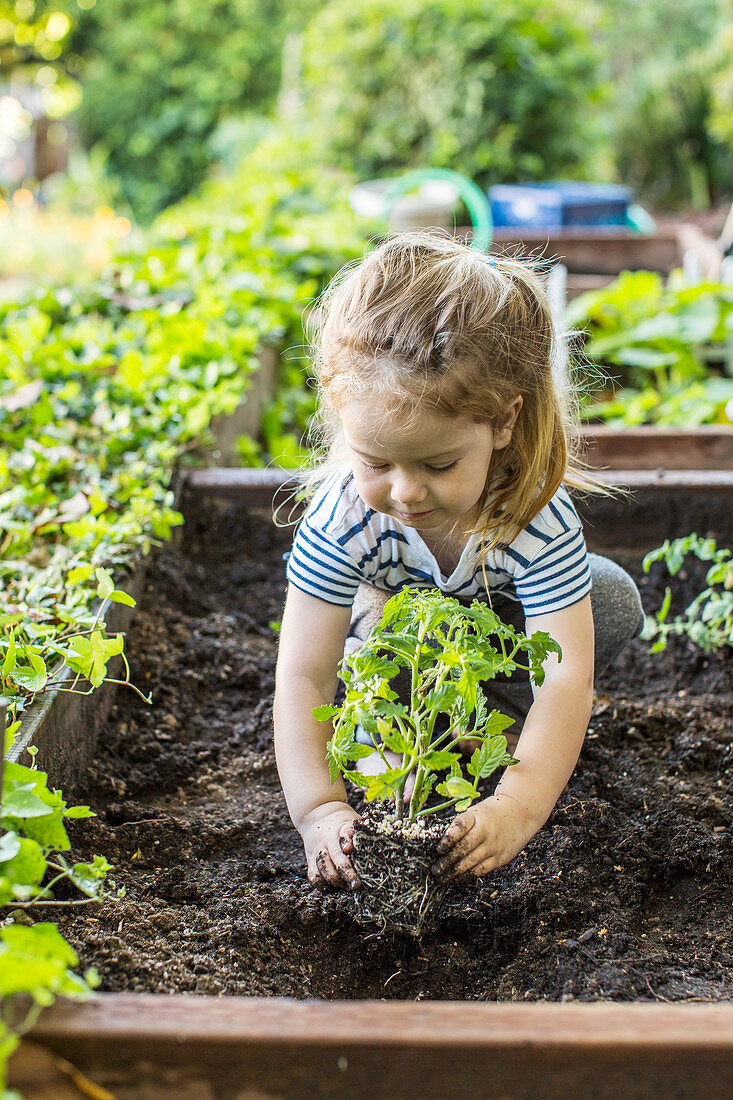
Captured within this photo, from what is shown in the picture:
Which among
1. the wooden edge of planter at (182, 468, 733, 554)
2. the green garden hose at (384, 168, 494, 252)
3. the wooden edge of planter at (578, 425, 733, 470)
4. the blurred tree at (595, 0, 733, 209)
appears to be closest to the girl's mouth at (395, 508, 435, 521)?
the wooden edge of planter at (182, 468, 733, 554)

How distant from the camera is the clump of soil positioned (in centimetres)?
132

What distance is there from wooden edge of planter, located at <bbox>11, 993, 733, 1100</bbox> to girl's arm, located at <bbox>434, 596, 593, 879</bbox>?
43 centimetres

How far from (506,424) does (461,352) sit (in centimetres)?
18

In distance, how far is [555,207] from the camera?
6.51 meters

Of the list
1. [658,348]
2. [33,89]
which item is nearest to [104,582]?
[658,348]

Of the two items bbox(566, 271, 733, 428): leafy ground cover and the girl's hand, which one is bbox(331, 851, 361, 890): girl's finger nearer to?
the girl's hand

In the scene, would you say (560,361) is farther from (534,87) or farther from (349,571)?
(534,87)

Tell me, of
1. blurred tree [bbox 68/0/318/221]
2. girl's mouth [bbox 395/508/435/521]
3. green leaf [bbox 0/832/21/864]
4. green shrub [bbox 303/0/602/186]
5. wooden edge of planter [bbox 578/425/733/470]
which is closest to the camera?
green leaf [bbox 0/832/21/864]

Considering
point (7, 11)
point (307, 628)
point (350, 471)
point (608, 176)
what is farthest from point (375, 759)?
point (7, 11)

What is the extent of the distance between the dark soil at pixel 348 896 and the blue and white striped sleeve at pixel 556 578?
41 centimetres

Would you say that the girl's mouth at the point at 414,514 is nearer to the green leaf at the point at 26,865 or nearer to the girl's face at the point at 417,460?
the girl's face at the point at 417,460

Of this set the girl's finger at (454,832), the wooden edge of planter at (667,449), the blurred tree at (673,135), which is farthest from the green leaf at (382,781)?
the blurred tree at (673,135)

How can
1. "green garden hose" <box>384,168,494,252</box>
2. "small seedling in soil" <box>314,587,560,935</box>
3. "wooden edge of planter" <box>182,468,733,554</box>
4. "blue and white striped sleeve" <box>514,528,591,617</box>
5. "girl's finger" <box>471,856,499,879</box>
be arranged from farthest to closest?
"green garden hose" <box>384,168,494,252</box> < "wooden edge of planter" <box>182,468,733,554</box> < "blue and white striped sleeve" <box>514,528,591,617</box> < "girl's finger" <box>471,856,499,879</box> < "small seedling in soil" <box>314,587,560,935</box>

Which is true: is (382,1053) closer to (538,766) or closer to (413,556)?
(538,766)
